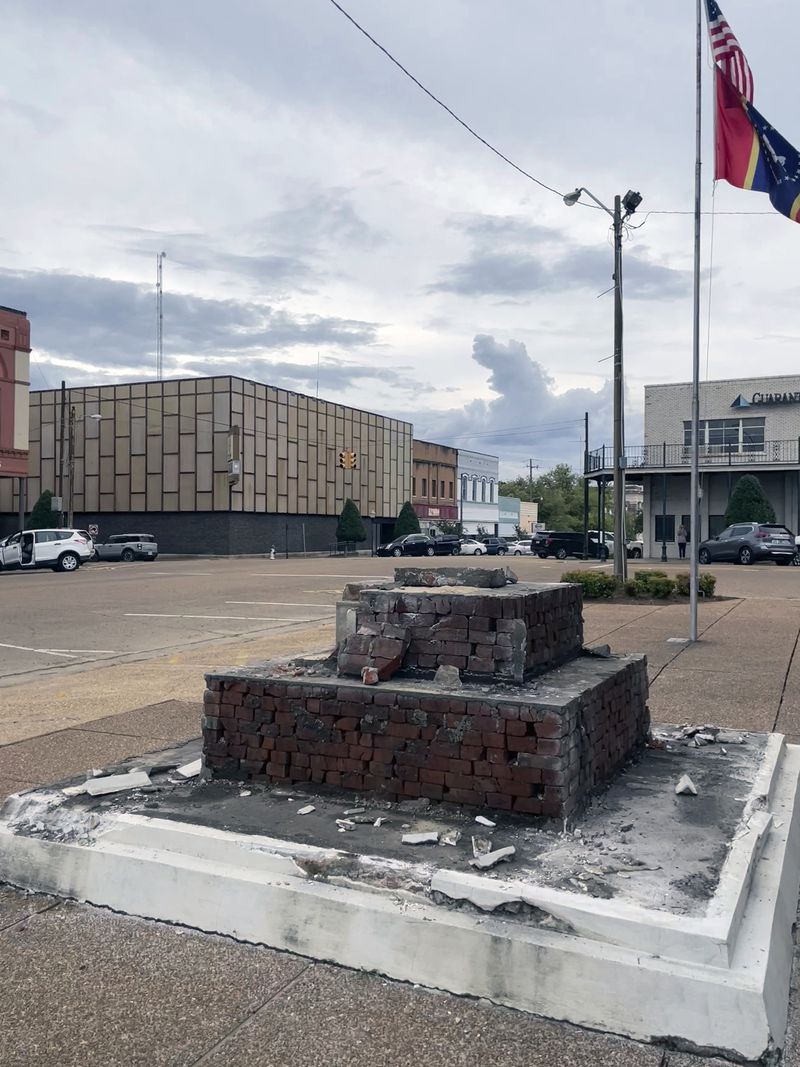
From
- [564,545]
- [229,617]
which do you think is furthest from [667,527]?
[229,617]

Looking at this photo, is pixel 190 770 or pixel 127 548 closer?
pixel 190 770

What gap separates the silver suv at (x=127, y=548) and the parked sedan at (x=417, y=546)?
13.3 m

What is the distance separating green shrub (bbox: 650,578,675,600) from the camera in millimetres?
18969

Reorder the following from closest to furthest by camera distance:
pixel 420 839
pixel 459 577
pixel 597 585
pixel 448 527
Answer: pixel 420 839, pixel 459 577, pixel 597 585, pixel 448 527

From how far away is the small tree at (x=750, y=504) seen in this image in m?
38.1

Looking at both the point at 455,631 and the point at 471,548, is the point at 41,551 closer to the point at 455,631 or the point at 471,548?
the point at 471,548

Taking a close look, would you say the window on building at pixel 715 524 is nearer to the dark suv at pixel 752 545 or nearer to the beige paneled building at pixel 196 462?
the dark suv at pixel 752 545

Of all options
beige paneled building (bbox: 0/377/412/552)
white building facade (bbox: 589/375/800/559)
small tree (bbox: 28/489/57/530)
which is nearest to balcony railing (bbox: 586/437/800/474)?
white building facade (bbox: 589/375/800/559)

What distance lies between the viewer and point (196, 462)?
5500 centimetres

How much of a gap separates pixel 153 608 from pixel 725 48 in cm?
1367

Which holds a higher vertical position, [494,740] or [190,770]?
[494,740]

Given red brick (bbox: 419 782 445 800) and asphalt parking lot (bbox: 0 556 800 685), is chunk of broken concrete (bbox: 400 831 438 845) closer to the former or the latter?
red brick (bbox: 419 782 445 800)

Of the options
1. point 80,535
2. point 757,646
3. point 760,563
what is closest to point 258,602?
point 757,646

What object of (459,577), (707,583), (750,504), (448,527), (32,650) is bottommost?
(32,650)
